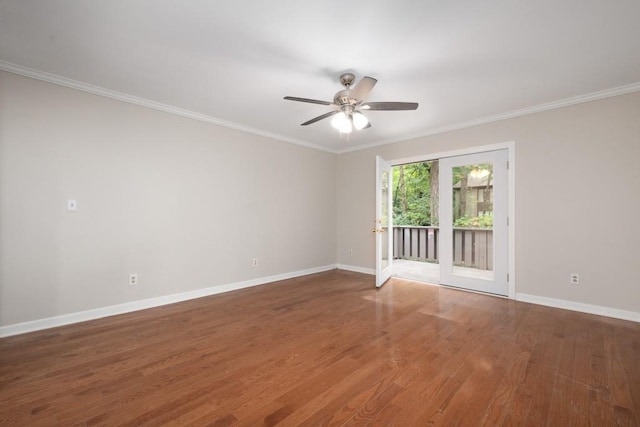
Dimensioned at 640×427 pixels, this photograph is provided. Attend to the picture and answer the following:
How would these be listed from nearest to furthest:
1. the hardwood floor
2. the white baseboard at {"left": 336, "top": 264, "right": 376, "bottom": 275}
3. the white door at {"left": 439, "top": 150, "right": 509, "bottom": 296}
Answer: the hardwood floor, the white door at {"left": 439, "top": 150, "right": 509, "bottom": 296}, the white baseboard at {"left": 336, "top": 264, "right": 376, "bottom": 275}

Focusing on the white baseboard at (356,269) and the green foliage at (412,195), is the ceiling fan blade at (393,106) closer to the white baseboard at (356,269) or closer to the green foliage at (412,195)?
the white baseboard at (356,269)

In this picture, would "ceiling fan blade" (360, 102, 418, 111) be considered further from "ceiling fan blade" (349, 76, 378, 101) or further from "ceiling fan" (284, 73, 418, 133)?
"ceiling fan blade" (349, 76, 378, 101)

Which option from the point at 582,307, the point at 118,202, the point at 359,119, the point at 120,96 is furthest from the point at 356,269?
the point at 120,96

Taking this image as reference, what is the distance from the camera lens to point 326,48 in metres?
2.24

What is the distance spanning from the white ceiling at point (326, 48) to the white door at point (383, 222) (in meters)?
1.38

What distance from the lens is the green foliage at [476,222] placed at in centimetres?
390

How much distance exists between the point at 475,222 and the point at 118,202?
476cm

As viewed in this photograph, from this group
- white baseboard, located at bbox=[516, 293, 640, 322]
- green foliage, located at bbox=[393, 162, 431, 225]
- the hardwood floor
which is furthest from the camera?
green foliage, located at bbox=[393, 162, 431, 225]

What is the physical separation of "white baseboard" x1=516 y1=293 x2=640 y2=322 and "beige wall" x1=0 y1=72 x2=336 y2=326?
3727 mm

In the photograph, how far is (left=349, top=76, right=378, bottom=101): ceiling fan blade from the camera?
2.23 m

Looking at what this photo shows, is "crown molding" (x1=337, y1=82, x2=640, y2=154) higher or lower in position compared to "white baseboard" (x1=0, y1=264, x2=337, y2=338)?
higher

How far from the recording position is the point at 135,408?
1609mm

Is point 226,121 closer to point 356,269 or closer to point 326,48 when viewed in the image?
point 326,48

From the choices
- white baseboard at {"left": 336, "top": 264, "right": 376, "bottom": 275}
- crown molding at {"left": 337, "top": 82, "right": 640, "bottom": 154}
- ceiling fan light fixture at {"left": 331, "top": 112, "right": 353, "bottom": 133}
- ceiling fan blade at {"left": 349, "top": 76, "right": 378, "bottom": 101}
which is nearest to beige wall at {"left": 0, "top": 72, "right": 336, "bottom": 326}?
white baseboard at {"left": 336, "top": 264, "right": 376, "bottom": 275}
